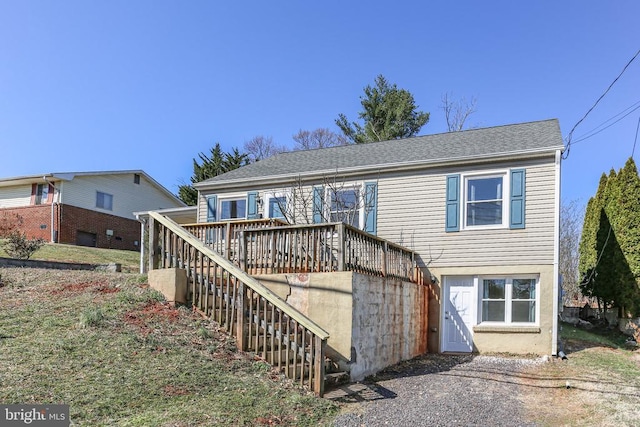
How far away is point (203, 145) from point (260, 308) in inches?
1012

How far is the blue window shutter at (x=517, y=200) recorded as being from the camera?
35.3ft

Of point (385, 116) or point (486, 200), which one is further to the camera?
point (385, 116)

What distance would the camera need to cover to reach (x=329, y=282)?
7.73m

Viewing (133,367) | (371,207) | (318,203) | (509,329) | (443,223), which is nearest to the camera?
(133,367)

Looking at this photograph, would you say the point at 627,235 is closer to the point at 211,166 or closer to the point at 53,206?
the point at 53,206

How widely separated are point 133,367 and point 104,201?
21.1 m

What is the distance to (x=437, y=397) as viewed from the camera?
22.1ft

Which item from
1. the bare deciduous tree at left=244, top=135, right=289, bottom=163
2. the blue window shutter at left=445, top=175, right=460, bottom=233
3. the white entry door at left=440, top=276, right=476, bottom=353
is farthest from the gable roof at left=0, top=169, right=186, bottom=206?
the white entry door at left=440, top=276, right=476, bottom=353

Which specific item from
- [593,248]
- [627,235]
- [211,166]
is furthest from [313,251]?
[211,166]

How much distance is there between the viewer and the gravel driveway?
5.73m

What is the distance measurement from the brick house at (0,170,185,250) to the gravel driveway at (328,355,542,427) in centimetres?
1910

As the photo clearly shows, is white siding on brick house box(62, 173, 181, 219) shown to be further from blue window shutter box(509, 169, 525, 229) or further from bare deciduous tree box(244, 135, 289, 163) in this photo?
blue window shutter box(509, 169, 525, 229)

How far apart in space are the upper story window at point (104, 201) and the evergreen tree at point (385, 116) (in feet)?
50.6

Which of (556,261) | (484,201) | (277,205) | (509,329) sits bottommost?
(509,329)
